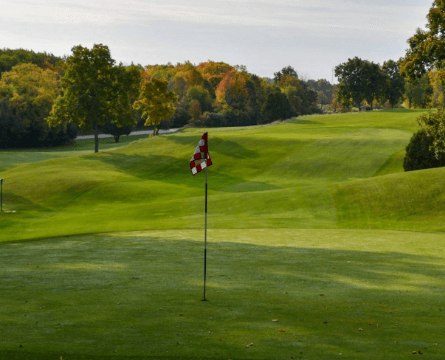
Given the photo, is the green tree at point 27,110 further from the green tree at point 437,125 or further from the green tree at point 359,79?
the green tree at point 437,125

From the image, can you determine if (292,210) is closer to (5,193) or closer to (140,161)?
(5,193)

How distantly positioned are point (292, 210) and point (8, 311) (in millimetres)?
32674

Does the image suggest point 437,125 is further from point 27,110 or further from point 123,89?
point 27,110

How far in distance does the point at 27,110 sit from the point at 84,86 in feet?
145

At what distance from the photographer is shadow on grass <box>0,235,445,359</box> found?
611 inches

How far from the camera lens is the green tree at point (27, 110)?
453 ft

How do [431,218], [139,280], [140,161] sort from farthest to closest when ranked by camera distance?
[140,161]
[431,218]
[139,280]

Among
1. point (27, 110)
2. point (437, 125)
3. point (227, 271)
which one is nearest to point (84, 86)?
point (27, 110)

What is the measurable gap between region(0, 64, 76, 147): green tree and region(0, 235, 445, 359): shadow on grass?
11058cm

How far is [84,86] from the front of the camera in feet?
326

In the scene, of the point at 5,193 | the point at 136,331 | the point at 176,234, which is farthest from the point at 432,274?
the point at 5,193

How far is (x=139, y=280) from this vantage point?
24078 millimetres

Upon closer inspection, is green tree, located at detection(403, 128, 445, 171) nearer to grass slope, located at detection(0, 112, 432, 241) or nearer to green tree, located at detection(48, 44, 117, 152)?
grass slope, located at detection(0, 112, 432, 241)

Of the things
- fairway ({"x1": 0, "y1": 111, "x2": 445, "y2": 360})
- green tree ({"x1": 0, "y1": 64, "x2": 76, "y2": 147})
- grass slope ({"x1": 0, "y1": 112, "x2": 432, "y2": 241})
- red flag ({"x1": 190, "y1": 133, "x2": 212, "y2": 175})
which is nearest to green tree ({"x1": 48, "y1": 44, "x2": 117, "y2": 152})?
grass slope ({"x1": 0, "y1": 112, "x2": 432, "y2": 241})
